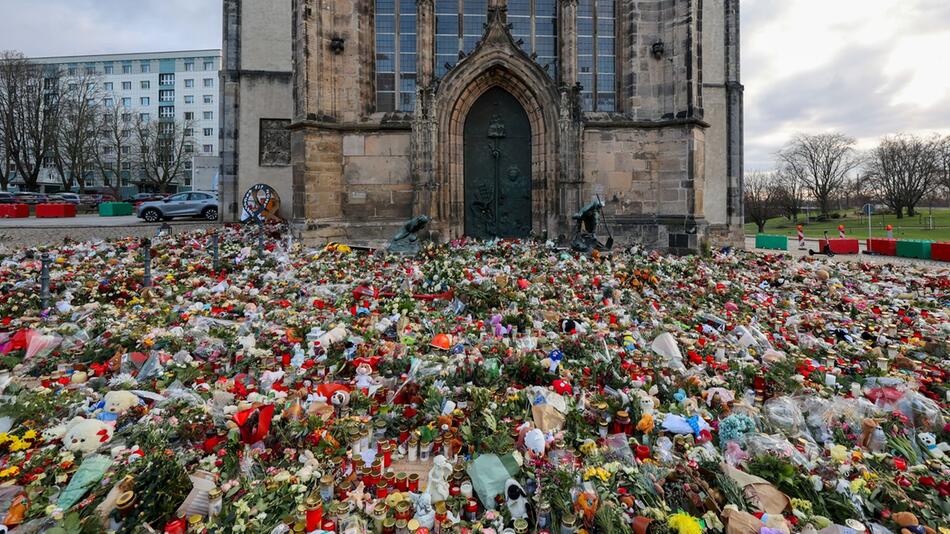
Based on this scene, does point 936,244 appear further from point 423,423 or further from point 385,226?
point 423,423

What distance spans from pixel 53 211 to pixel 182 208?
798cm

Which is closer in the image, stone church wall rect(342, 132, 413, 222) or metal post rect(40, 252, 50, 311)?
metal post rect(40, 252, 50, 311)

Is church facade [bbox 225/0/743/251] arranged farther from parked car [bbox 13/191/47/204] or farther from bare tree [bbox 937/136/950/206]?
bare tree [bbox 937/136/950/206]

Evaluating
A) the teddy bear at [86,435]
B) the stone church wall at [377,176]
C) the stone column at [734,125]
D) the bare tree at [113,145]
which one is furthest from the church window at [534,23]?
the bare tree at [113,145]

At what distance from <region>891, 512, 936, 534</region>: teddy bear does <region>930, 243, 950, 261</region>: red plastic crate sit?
54.6 ft

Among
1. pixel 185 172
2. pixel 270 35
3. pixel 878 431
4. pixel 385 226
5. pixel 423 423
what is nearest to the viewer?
pixel 878 431

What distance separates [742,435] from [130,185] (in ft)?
256

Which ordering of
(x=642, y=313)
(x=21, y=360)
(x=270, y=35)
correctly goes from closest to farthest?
(x=21, y=360) < (x=642, y=313) < (x=270, y=35)

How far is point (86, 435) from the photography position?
3.59 m

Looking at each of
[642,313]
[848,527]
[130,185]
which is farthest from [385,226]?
[130,185]

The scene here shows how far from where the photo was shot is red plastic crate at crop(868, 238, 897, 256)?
16766 millimetres

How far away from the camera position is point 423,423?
157 inches

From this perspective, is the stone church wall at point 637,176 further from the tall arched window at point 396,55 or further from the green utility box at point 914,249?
the green utility box at point 914,249

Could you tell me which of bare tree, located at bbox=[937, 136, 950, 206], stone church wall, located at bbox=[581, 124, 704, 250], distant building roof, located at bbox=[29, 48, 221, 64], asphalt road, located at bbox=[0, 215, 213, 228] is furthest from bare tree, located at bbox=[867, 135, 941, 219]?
distant building roof, located at bbox=[29, 48, 221, 64]
